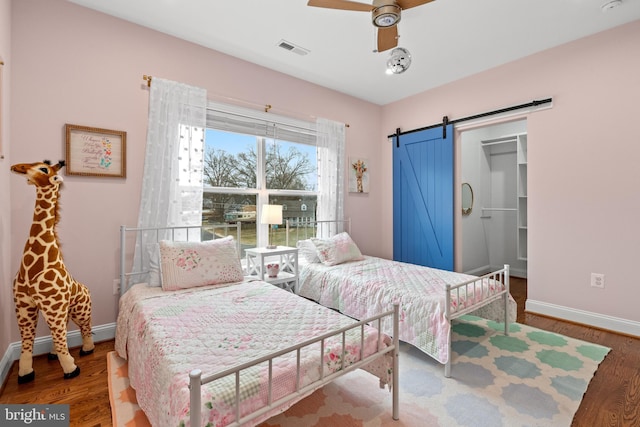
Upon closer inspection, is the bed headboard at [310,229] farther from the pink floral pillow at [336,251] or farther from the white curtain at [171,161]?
the white curtain at [171,161]

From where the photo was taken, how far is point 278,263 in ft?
11.4

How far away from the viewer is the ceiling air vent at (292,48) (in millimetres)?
3098

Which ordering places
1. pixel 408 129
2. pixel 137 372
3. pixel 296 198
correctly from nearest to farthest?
pixel 137 372
pixel 296 198
pixel 408 129

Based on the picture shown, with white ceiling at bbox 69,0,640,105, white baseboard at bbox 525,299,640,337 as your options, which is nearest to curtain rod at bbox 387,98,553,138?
white ceiling at bbox 69,0,640,105

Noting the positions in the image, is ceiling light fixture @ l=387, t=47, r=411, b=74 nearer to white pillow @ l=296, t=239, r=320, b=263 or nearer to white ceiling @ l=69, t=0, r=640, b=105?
white ceiling @ l=69, t=0, r=640, b=105

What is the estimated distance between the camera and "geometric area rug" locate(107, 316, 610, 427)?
1.74 metres

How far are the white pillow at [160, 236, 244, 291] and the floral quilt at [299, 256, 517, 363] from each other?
3.05 ft

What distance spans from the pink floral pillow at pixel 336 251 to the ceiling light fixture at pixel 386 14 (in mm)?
2323

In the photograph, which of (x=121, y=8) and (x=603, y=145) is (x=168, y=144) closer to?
(x=121, y=8)

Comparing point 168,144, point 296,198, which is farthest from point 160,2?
point 296,198

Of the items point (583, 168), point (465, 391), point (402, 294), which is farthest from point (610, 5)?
point (465, 391)

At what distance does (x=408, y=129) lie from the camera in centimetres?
458

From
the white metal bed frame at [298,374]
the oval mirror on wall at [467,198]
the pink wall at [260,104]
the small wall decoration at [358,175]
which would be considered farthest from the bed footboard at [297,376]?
the oval mirror on wall at [467,198]

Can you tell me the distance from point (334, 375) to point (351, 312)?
1373 millimetres
